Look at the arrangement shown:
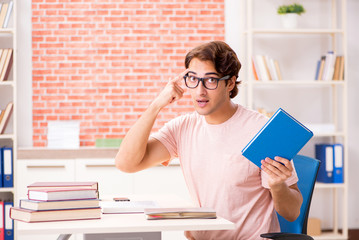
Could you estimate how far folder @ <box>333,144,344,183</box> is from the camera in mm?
4684

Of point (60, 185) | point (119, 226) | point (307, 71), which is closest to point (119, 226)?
point (119, 226)

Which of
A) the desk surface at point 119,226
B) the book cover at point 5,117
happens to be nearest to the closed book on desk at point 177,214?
the desk surface at point 119,226

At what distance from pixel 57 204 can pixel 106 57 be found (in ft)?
10.3

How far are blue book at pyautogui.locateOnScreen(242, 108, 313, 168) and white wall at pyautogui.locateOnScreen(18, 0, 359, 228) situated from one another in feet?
10.4

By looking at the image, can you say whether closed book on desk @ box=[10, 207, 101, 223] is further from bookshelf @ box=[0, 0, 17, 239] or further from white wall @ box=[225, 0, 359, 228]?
white wall @ box=[225, 0, 359, 228]

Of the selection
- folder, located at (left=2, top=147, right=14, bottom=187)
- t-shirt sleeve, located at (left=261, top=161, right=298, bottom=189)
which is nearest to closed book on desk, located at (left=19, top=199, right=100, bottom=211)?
t-shirt sleeve, located at (left=261, top=161, right=298, bottom=189)

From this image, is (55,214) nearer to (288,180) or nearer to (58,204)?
(58,204)

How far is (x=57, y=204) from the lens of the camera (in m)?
1.83

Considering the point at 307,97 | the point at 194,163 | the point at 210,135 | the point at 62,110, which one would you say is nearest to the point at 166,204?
the point at 194,163

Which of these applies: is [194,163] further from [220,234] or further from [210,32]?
[210,32]

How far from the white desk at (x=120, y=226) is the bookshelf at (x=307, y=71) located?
126 inches

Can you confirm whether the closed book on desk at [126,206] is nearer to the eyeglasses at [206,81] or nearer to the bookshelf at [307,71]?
the eyeglasses at [206,81]

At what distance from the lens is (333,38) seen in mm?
4945

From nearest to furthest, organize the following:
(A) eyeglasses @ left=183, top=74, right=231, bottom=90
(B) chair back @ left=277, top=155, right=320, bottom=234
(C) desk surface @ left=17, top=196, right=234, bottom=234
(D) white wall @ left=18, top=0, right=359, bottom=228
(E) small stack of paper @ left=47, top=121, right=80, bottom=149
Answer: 1. (C) desk surface @ left=17, top=196, right=234, bottom=234
2. (A) eyeglasses @ left=183, top=74, right=231, bottom=90
3. (B) chair back @ left=277, top=155, right=320, bottom=234
4. (E) small stack of paper @ left=47, top=121, right=80, bottom=149
5. (D) white wall @ left=18, top=0, right=359, bottom=228
